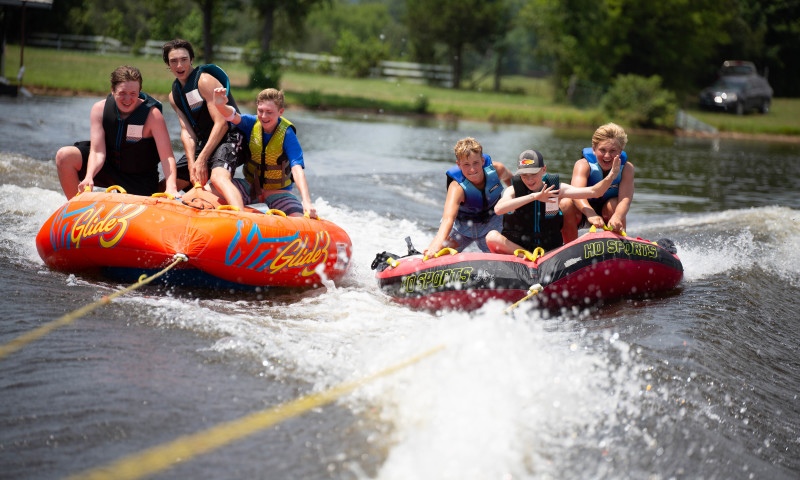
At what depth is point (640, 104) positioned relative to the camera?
83.6ft

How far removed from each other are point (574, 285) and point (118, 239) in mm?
2902

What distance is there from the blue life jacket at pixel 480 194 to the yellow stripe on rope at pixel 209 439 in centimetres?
216

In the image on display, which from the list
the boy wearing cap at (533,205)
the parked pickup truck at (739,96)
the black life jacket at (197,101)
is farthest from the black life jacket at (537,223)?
the parked pickup truck at (739,96)

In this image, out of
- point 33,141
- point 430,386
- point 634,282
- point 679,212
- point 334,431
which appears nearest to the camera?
point 334,431

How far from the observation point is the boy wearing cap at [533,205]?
507cm

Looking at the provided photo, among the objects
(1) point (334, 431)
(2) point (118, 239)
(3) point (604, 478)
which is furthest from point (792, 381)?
(2) point (118, 239)

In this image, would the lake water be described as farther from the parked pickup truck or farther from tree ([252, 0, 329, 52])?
the parked pickup truck

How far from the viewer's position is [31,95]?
702 inches

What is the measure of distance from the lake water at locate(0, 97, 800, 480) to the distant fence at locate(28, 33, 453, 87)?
28.1 meters

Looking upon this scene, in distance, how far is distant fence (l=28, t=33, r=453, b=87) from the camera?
32.8 m

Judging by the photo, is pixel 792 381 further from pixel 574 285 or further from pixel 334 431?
pixel 334 431

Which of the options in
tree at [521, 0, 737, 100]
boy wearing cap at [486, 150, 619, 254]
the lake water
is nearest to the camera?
the lake water

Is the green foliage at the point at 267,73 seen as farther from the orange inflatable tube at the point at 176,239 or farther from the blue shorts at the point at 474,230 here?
the orange inflatable tube at the point at 176,239

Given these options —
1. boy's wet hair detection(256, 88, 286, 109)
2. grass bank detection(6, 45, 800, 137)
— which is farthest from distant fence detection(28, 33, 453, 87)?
boy's wet hair detection(256, 88, 286, 109)
